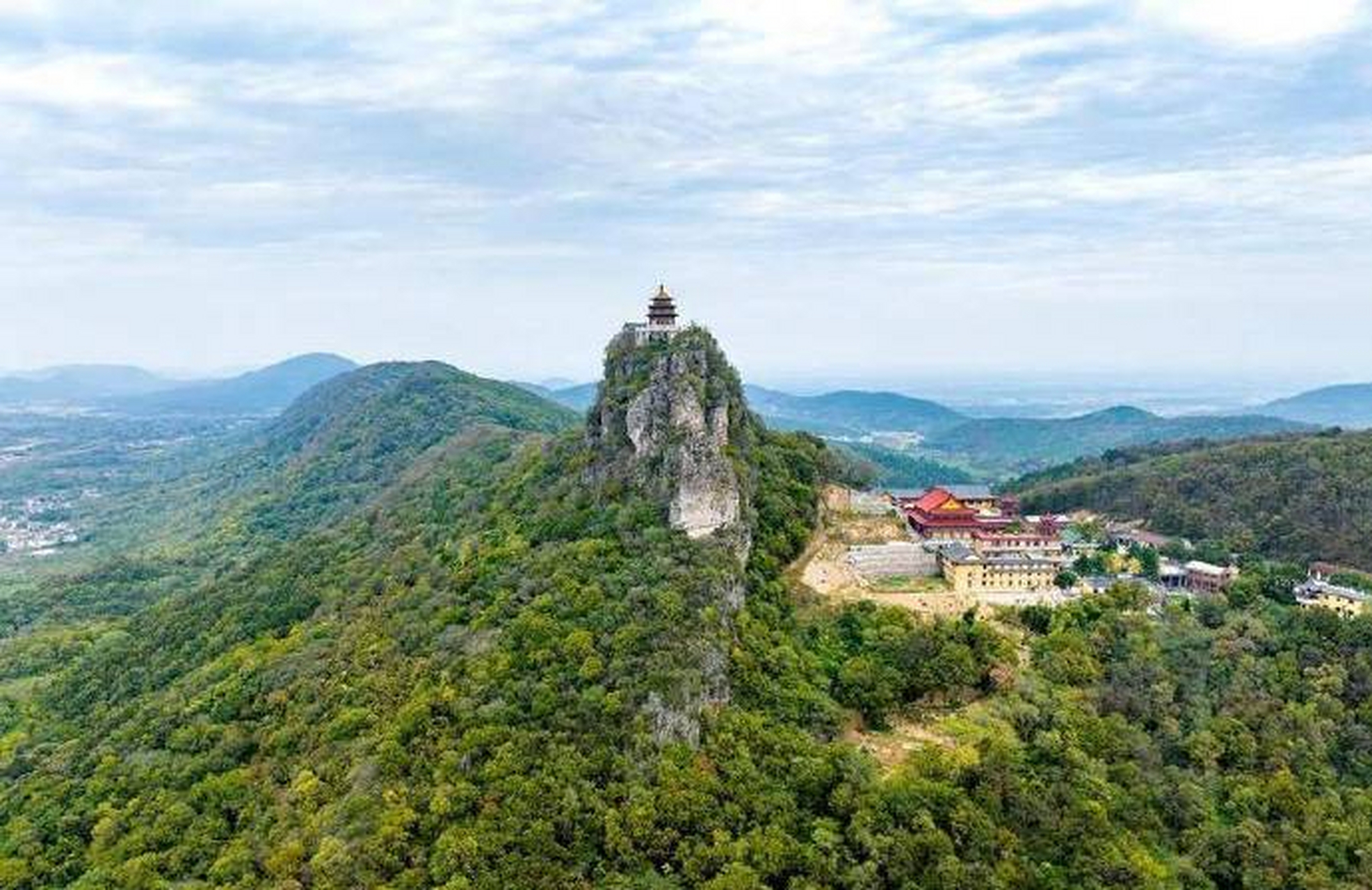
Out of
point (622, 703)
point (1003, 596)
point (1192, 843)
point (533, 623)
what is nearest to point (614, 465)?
point (533, 623)

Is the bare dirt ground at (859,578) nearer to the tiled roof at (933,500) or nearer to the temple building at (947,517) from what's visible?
the temple building at (947,517)

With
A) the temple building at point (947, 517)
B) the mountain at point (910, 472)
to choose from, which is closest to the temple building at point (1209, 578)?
the temple building at point (947, 517)

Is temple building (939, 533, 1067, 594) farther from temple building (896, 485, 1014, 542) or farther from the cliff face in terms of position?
the cliff face

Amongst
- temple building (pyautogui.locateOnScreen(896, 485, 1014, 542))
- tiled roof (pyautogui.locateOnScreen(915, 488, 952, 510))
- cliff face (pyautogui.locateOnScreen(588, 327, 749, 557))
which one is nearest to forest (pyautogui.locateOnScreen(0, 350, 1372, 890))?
cliff face (pyautogui.locateOnScreen(588, 327, 749, 557))

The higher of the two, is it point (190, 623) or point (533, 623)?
point (533, 623)

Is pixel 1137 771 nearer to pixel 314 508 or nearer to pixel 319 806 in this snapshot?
pixel 319 806

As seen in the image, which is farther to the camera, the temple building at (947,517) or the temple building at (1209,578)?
the temple building at (947,517)
